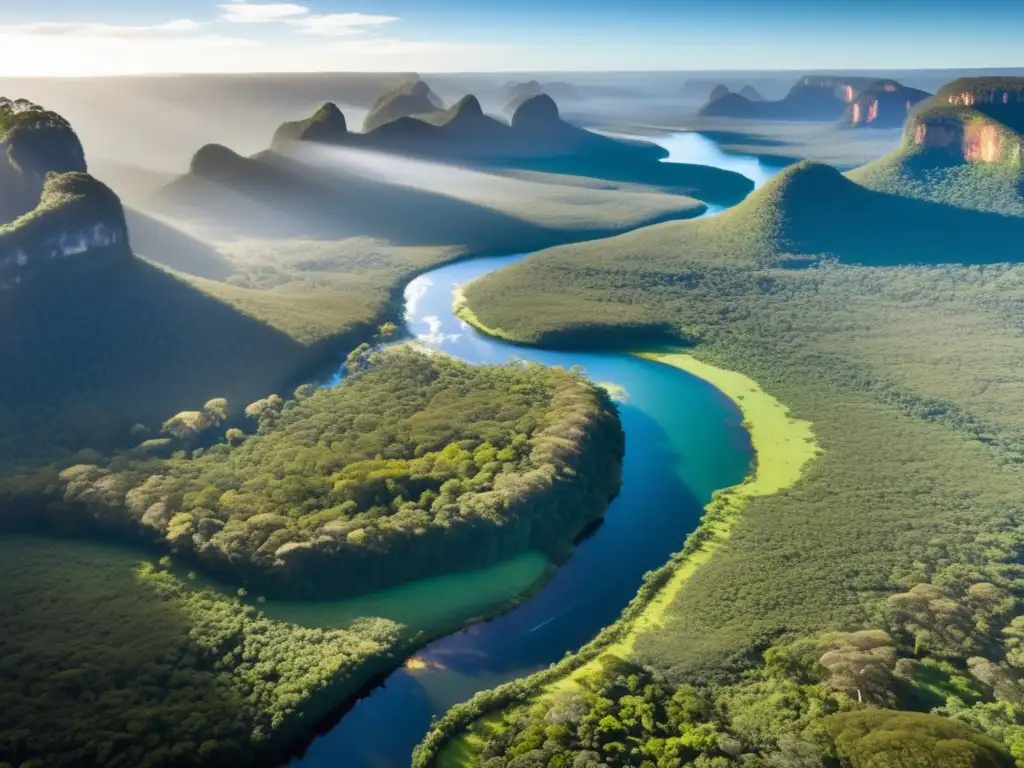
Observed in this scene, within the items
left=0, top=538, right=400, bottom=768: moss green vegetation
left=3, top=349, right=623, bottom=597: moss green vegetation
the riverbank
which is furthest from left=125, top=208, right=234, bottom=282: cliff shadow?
left=0, top=538, right=400, bottom=768: moss green vegetation

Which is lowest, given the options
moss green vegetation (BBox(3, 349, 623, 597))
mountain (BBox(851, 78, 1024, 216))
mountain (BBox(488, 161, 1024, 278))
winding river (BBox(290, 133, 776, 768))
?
winding river (BBox(290, 133, 776, 768))

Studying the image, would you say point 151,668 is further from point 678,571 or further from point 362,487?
point 678,571

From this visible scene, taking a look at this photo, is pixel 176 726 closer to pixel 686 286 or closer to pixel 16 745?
pixel 16 745

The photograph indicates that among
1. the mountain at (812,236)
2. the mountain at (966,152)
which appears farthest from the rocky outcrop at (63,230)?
the mountain at (966,152)

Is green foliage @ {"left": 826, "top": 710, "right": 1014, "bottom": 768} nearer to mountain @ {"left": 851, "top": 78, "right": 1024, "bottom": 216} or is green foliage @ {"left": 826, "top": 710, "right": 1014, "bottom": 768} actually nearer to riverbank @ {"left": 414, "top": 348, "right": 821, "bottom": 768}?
riverbank @ {"left": 414, "top": 348, "right": 821, "bottom": 768}

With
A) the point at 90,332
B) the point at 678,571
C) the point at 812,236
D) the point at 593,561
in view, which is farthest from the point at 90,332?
the point at 812,236

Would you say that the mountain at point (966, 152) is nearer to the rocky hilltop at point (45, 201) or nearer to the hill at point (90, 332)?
the hill at point (90, 332)
